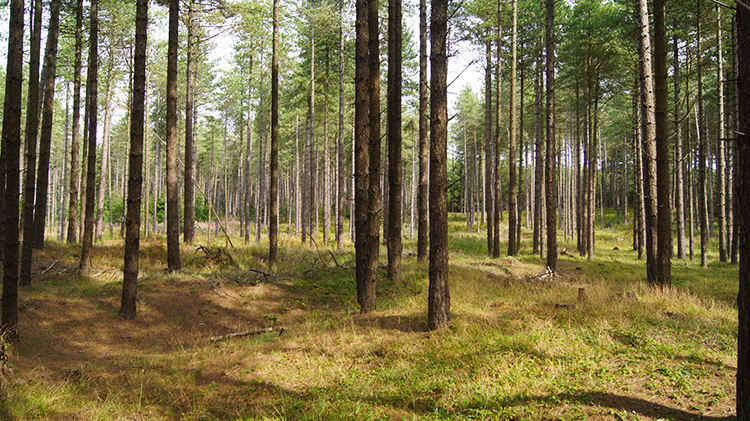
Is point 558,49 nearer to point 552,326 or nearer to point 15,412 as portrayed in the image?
point 552,326

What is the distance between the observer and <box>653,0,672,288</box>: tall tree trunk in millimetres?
9594

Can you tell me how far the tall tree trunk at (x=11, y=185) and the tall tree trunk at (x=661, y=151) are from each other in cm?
1334

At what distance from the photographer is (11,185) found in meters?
6.71

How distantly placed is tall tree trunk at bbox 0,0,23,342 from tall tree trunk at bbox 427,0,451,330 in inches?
273

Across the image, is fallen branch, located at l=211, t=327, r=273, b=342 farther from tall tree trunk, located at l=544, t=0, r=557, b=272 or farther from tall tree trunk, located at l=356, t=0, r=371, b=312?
tall tree trunk, located at l=544, t=0, r=557, b=272

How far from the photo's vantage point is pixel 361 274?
30.7 ft

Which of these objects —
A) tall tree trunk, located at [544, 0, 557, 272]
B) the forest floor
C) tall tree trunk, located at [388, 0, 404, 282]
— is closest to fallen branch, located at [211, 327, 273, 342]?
the forest floor

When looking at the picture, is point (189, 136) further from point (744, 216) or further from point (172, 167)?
point (744, 216)

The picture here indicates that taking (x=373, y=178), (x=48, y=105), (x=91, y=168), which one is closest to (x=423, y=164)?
(x=373, y=178)

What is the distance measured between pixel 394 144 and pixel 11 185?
8.04m

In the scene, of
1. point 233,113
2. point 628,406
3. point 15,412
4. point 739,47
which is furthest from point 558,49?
point 233,113

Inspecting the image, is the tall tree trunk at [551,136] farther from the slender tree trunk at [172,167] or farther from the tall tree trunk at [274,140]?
the slender tree trunk at [172,167]

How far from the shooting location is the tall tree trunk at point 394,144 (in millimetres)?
11000

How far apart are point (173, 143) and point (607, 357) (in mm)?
12705
